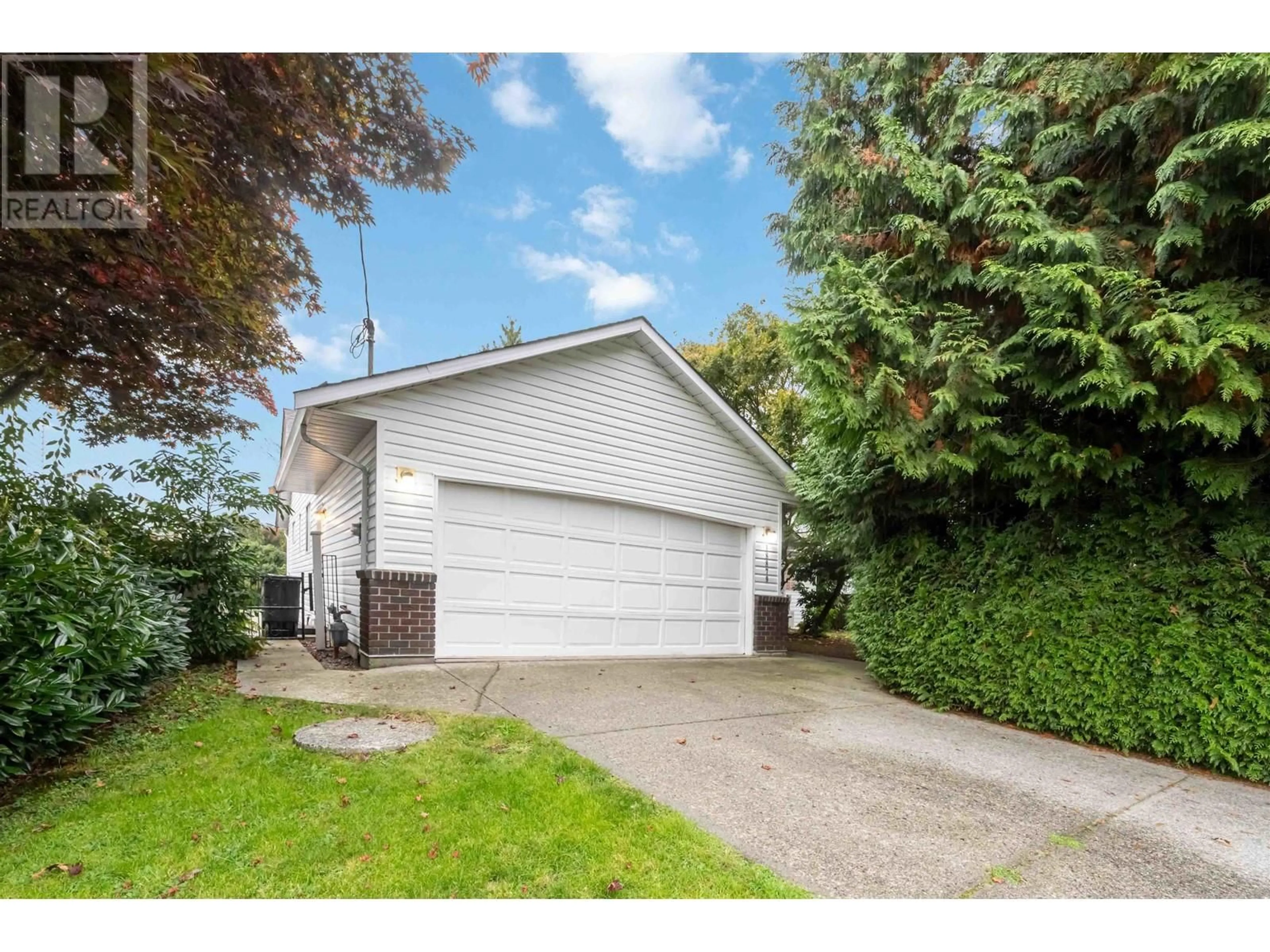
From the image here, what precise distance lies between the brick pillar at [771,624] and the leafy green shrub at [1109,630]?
3037mm

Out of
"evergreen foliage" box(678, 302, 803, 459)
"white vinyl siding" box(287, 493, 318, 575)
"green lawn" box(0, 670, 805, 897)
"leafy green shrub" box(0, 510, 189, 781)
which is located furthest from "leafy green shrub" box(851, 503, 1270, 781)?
"white vinyl siding" box(287, 493, 318, 575)

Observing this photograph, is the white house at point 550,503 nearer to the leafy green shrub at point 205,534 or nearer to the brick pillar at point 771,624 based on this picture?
the brick pillar at point 771,624

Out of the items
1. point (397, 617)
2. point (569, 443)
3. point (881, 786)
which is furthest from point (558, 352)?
point (881, 786)

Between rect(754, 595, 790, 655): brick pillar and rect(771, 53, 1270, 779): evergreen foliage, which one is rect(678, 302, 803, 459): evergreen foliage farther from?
rect(771, 53, 1270, 779): evergreen foliage

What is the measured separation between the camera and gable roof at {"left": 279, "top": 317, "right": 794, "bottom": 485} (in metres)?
5.60

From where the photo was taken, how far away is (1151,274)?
12.2 feet

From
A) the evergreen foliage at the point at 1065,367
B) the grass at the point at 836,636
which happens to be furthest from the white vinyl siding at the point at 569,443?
the grass at the point at 836,636

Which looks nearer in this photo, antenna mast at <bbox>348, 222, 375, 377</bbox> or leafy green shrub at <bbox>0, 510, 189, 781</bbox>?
leafy green shrub at <bbox>0, 510, 189, 781</bbox>

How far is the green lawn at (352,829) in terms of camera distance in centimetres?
200

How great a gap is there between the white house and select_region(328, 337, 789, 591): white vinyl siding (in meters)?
0.02

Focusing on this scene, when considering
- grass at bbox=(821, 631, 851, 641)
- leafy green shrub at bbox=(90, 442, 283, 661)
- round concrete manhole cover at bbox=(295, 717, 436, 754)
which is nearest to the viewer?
round concrete manhole cover at bbox=(295, 717, 436, 754)

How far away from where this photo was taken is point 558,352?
276 inches
